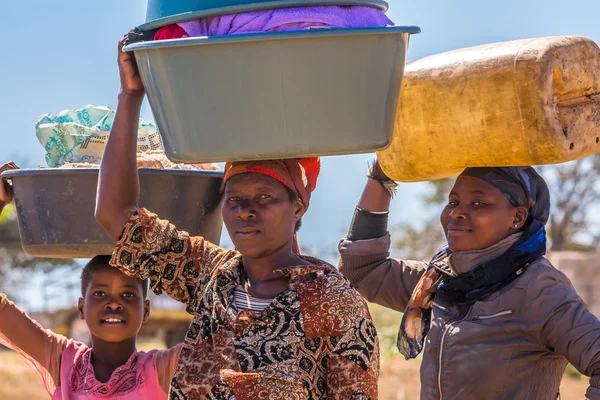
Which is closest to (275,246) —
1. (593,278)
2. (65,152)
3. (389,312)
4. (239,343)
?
(239,343)

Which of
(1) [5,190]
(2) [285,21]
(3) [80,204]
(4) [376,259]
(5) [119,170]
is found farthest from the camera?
(4) [376,259]

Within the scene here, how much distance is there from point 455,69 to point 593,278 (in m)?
14.8

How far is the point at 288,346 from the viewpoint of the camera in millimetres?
3115

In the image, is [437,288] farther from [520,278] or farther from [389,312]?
[389,312]

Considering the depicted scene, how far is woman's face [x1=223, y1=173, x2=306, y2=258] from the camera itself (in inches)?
129

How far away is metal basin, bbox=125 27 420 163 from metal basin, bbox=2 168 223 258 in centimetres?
69

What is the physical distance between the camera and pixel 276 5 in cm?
288

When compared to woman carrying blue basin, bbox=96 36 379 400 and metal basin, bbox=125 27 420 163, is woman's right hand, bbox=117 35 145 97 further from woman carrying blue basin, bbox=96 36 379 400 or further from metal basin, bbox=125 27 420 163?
metal basin, bbox=125 27 420 163

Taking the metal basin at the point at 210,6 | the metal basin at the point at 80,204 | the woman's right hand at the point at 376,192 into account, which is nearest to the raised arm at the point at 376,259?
the woman's right hand at the point at 376,192

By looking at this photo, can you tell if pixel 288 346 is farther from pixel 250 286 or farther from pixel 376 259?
pixel 376 259

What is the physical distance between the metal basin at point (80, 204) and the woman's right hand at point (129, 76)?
0.35 m

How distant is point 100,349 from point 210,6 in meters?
1.78

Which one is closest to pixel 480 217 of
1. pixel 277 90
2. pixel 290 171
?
pixel 290 171

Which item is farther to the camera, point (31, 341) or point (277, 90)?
point (31, 341)
